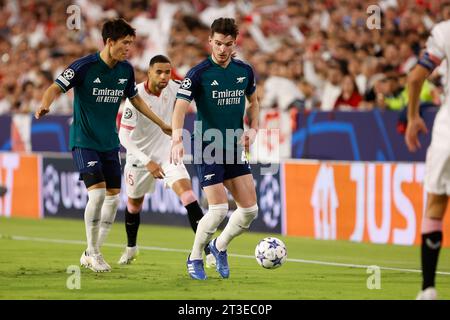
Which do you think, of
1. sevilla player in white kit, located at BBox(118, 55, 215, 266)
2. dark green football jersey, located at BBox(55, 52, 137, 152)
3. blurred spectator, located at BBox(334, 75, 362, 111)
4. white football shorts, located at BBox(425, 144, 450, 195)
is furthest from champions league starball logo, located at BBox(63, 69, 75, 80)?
blurred spectator, located at BBox(334, 75, 362, 111)

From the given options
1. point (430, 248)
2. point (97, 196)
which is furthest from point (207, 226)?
point (430, 248)

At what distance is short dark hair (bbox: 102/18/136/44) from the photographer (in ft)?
36.4

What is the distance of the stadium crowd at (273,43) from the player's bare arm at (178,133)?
19.3ft

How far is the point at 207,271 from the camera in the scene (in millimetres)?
11617

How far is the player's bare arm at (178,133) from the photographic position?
10.2m

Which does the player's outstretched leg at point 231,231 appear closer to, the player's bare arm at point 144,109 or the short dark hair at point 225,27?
the player's bare arm at point 144,109

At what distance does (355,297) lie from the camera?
9.49 metres

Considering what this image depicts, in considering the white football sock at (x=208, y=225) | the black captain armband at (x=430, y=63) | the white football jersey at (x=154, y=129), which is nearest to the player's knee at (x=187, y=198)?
the white football jersey at (x=154, y=129)

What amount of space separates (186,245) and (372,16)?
18.1 ft

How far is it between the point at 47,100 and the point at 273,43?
11.9 metres

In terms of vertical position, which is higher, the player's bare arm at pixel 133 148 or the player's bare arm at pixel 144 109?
the player's bare arm at pixel 144 109

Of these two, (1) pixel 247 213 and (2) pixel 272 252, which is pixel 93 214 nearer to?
(1) pixel 247 213

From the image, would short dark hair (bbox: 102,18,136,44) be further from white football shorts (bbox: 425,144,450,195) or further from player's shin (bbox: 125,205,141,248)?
white football shorts (bbox: 425,144,450,195)
